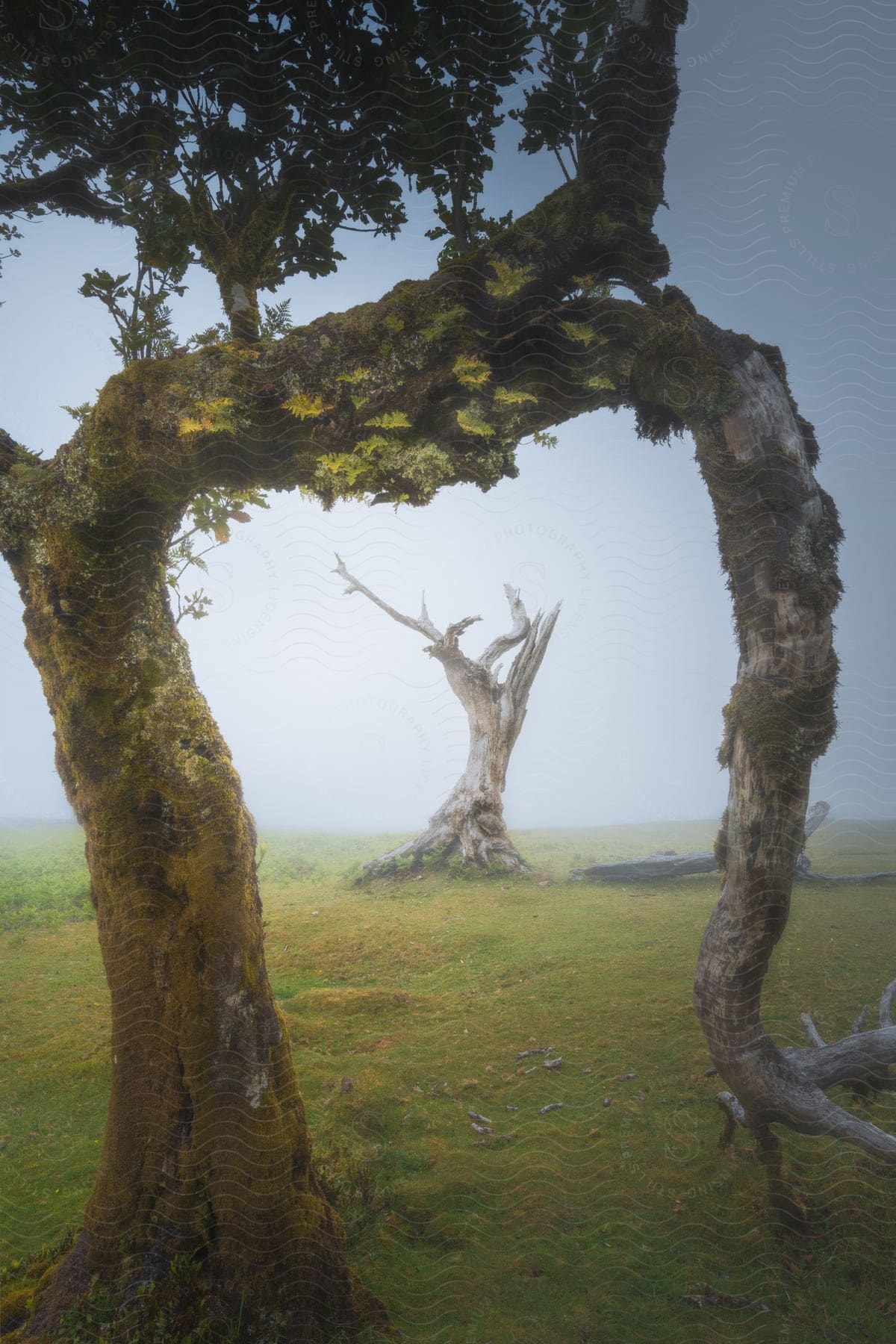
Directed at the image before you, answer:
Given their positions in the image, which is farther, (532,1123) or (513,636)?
(513,636)

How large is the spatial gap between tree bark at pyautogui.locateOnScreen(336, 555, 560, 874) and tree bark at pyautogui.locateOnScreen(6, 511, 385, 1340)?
10.8 metres

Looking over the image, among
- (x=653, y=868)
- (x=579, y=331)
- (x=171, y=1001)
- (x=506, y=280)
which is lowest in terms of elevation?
(x=653, y=868)

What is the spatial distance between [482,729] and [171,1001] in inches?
499

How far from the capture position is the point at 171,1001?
334 cm

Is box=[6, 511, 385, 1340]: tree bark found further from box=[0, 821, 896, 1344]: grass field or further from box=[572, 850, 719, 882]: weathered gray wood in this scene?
box=[572, 850, 719, 882]: weathered gray wood

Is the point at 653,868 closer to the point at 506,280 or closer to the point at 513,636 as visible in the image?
the point at 513,636

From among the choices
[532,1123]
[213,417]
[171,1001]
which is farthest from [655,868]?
[213,417]

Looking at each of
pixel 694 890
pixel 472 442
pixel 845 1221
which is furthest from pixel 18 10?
pixel 694 890

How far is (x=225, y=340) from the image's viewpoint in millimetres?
4172

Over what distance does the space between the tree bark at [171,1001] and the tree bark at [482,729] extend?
10784 millimetres

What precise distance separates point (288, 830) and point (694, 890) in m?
18.6

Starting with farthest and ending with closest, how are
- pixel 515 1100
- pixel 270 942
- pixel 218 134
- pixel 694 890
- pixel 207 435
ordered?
pixel 694 890, pixel 270 942, pixel 515 1100, pixel 218 134, pixel 207 435

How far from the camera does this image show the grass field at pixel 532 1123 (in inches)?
126

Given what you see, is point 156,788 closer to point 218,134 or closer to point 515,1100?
point 515,1100
